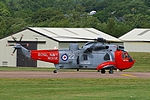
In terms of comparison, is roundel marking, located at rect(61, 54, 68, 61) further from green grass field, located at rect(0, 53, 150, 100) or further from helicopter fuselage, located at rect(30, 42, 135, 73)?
green grass field, located at rect(0, 53, 150, 100)

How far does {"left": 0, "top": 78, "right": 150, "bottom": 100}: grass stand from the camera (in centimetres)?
2741

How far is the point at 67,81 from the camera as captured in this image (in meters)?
37.1

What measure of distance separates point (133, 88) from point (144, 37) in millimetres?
55525

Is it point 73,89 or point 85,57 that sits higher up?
point 85,57

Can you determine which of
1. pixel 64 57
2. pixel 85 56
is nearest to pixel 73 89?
pixel 64 57

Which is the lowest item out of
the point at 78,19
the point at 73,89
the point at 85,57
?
the point at 73,89

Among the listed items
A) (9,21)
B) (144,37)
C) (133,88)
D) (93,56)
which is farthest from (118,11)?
(133,88)

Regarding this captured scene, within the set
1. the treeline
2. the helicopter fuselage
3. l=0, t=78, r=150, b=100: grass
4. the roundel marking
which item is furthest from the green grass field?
the treeline

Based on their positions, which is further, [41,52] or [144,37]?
[144,37]

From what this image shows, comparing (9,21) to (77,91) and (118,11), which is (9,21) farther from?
(77,91)

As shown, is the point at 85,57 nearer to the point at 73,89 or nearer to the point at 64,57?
the point at 64,57

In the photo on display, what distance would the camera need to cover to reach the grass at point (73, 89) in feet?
89.9

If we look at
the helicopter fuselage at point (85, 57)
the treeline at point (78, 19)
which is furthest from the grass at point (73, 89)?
the treeline at point (78, 19)

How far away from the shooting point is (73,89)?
3108 cm
